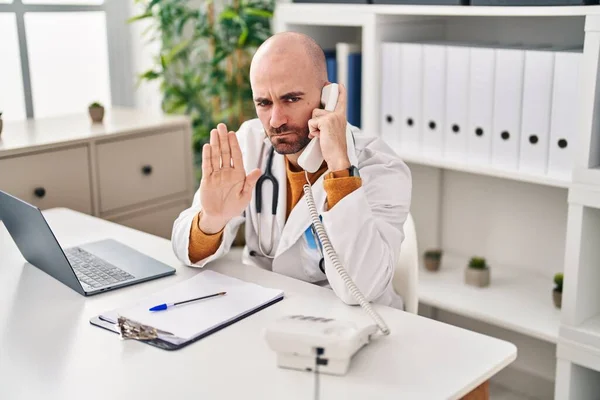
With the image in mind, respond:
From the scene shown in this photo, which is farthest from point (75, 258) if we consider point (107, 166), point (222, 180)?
point (107, 166)

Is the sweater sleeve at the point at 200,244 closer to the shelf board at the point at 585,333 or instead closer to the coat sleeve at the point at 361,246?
the coat sleeve at the point at 361,246

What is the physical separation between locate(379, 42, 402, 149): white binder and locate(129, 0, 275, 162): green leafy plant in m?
0.65

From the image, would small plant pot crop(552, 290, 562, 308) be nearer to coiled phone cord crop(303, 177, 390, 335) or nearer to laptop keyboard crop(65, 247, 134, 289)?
coiled phone cord crop(303, 177, 390, 335)

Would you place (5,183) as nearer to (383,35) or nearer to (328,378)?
(383,35)

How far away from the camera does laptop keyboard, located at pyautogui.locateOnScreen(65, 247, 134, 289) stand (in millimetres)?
1690

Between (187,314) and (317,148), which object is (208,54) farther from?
(187,314)

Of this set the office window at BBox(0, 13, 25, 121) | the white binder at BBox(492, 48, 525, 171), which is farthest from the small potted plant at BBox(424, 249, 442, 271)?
the office window at BBox(0, 13, 25, 121)

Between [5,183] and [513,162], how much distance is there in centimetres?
157

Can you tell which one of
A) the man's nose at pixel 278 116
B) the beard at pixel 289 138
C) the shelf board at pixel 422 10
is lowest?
the beard at pixel 289 138

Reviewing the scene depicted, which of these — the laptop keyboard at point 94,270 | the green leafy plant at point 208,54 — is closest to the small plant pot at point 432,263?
the green leafy plant at point 208,54

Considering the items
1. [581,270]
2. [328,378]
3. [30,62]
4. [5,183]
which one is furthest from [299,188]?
[30,62]

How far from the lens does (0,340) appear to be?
1.42 metres

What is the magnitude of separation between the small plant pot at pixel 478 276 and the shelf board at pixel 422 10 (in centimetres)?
84

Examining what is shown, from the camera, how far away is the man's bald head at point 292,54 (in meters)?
1.73
